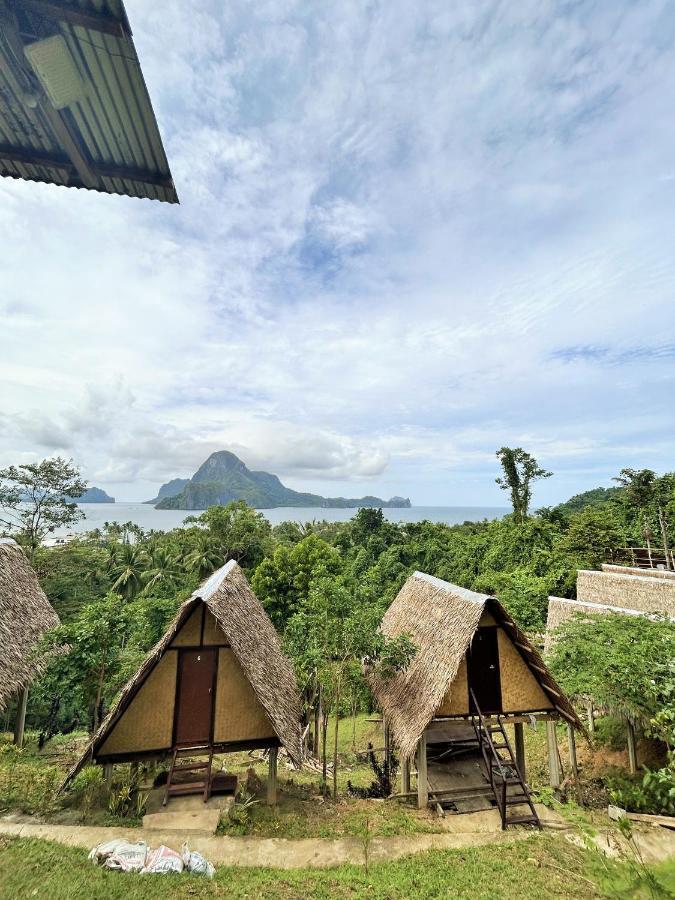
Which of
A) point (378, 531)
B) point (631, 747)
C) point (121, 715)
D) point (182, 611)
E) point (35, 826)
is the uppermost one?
point (378, 531)

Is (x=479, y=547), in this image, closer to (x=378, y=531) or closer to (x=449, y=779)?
(x=378, y=531)

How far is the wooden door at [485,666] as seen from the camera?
29.8ft

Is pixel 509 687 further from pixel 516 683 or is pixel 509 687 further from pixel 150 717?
pixel 150 717

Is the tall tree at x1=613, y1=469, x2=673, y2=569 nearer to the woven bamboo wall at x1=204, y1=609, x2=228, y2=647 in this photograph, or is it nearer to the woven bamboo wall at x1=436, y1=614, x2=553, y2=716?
the woven bamboo wall at x1=436, y1=614, x2=553, y2=716

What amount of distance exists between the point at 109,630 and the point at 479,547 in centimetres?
2762

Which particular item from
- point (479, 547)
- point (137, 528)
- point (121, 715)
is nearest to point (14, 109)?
point (121, 715)

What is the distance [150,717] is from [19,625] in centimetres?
529

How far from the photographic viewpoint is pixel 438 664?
29.7 feet

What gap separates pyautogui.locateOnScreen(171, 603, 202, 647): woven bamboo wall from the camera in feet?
27.4

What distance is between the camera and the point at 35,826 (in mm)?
6512

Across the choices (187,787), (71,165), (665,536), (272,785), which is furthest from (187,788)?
(665,536)

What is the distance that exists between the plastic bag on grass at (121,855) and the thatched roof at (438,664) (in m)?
4.90

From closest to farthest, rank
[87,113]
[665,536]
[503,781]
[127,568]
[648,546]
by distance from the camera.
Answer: [87,113]
[503,781]
[648,546]
[665,536]
[127,568]

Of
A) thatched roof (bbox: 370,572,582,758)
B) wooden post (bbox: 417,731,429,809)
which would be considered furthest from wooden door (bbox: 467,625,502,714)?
wooden post (bbox: 417,731,429,809)
